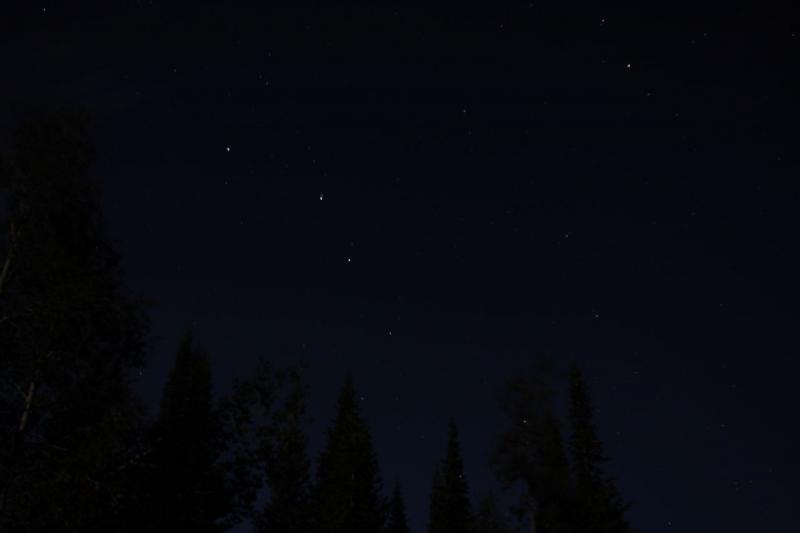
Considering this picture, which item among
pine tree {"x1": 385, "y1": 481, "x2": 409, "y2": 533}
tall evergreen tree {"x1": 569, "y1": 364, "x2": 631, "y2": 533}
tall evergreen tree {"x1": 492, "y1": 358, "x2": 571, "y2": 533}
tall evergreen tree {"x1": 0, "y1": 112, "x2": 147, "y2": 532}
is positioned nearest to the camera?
tall evergreen tree {"x1": 0, "y1": 112, "x2": 147, "y2": 532}

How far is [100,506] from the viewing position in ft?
40.7

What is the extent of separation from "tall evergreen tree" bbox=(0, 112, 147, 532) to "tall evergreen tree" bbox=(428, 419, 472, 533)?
43428mm

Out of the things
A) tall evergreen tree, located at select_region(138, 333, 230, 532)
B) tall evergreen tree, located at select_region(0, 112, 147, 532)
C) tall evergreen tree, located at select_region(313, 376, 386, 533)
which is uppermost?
tall evergreen tree, located at select_region(313, 376, 386, 533)

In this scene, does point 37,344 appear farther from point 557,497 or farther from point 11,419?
point 557,497

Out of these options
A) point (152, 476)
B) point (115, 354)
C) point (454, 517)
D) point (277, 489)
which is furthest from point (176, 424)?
point (454, 517)

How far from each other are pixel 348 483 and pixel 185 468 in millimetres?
17953

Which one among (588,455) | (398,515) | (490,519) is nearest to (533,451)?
(490,519)

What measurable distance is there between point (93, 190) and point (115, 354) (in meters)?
3.28

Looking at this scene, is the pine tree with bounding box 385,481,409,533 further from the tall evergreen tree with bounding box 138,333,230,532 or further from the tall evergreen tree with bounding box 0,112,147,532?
the tall evergreen tree with bounding box 0,112,147,532

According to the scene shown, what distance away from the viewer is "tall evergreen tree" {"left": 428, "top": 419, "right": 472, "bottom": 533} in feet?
181

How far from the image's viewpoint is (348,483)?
50406 mm

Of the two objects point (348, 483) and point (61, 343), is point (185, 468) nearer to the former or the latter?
point (348, 483)

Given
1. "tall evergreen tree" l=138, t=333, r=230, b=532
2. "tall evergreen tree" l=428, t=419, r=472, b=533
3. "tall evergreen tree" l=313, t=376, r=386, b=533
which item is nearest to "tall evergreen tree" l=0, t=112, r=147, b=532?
"tall evergreen tree" l=138, t=333, r=230, b=532

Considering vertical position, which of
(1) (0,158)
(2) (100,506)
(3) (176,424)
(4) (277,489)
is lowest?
(2) (100,506)
